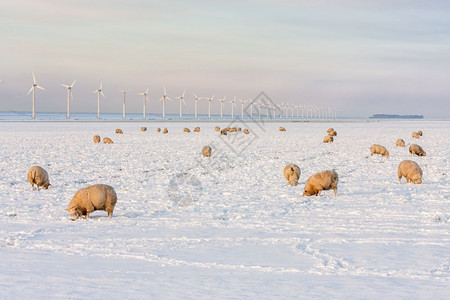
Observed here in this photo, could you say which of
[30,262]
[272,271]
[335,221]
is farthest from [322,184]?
[30,262]

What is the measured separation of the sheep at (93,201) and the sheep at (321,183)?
670cm

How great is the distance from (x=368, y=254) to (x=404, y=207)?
575cm

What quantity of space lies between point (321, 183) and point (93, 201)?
7.43 m

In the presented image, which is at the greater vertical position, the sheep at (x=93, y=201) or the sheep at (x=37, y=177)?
the sheep at (x=37, y=177)

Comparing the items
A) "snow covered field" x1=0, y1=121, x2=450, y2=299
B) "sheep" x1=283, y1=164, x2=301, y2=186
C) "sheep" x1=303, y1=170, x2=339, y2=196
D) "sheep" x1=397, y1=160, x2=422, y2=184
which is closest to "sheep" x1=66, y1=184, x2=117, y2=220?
"snow covered field" x1=0, y1=121, x2=450, y2=299

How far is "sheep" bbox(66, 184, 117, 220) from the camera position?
13.6m

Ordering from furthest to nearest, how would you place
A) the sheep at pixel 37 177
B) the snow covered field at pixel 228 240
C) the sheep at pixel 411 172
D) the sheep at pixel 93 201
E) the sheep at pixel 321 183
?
the sheep at pixel 411 172
the sheep at pixel 37 177
the sheep at pixel 321 183
the sheep at pixel 93 201
the snow covered field at pixel 228 240

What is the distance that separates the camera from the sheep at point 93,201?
13.6 meters

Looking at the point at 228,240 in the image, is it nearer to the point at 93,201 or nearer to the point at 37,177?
the point at 93,201

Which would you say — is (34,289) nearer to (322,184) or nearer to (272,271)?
(272,271)

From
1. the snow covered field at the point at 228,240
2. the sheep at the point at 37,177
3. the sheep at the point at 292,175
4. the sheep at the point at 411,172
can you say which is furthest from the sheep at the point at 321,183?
the sheep at the point at 37,177

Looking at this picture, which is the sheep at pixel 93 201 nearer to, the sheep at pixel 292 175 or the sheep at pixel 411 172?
the sheep at pixel 292 175

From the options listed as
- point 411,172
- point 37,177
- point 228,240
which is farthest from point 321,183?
point 37,177

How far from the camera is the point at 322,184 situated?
56.4 feet
